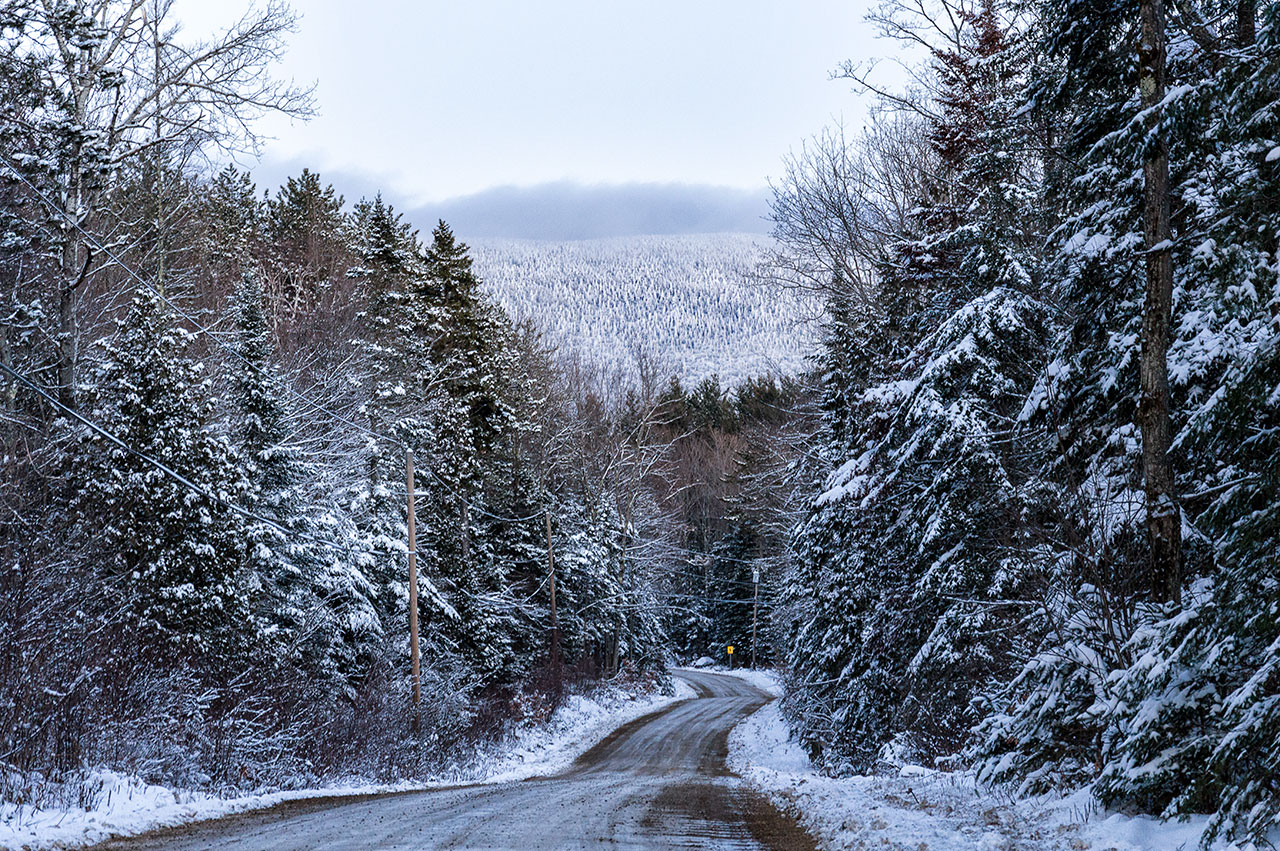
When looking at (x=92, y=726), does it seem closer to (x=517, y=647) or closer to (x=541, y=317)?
(x=517, y=647)

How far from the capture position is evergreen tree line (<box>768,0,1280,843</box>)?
6.02 metres

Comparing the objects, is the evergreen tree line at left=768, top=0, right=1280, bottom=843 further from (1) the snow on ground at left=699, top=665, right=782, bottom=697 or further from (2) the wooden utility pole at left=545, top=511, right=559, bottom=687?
(1) the snow on ground at left=699, top=665, right=782, bottom=697

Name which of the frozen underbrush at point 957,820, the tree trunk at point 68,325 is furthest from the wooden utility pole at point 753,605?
the frozen underbrush at point 957,820

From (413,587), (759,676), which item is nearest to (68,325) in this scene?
(413,587)

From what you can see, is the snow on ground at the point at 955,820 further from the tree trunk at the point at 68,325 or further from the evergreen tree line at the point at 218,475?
the tree trunk at the point at 68,325

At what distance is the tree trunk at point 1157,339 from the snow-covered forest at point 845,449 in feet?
0.11

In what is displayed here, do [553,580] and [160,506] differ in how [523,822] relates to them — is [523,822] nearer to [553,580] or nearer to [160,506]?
[160,506]

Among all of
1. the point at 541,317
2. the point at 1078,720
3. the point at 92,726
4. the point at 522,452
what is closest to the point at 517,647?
the point at 522,452

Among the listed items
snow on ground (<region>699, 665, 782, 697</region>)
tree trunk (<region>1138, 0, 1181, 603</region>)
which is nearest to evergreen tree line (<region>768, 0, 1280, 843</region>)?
tree trunk (<region>1138, 0, 1181, 603</region>)

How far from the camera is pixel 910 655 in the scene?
1812cm

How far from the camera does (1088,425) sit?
10.1 metres

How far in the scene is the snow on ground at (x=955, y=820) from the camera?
666 centimetres

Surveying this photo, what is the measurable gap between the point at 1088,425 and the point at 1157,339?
7.33ft

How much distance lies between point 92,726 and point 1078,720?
1131 centimetres
